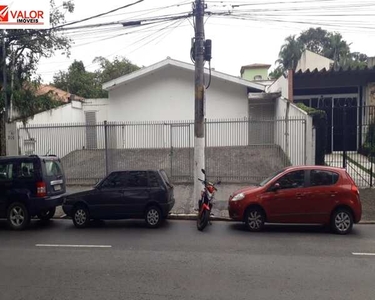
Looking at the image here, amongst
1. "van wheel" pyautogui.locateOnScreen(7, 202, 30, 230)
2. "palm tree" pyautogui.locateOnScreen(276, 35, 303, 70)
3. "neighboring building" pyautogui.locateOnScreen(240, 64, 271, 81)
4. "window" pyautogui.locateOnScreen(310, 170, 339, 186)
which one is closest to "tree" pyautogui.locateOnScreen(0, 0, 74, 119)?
"van wheel" pyautogui.locateOnScreen(7, 202, 30, 230)

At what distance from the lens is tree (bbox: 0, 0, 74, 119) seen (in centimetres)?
1638

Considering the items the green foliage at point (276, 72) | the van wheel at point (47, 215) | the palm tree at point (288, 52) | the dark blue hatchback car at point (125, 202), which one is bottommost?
the van wheel at point (47, 215)

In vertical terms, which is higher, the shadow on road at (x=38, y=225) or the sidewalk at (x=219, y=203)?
the sidewalk at (x=219, y=203)

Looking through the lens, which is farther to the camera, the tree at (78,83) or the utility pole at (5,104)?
the tree at (78,83)

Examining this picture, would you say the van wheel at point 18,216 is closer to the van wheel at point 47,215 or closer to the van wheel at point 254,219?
the van wheel at point 47,215

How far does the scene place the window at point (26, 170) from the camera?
873 cm

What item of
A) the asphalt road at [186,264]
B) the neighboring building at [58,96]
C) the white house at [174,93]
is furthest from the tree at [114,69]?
the asphalt road at [186,264]

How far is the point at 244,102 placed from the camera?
65.0 ft

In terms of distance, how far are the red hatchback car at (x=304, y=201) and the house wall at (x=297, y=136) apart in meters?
4.71

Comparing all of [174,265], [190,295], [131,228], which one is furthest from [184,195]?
[190,295]

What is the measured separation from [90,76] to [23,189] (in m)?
29.0

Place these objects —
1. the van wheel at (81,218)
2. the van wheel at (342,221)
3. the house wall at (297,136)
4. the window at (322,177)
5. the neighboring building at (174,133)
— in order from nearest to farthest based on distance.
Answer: the van wheel at (342,221) → the window at (322,177) → the van wheel at (81,218) → the house wall at (297,136) → the neighboring building at (174,133)

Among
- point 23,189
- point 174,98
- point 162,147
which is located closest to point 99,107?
point 174,98

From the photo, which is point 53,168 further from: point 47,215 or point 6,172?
point 47,215
